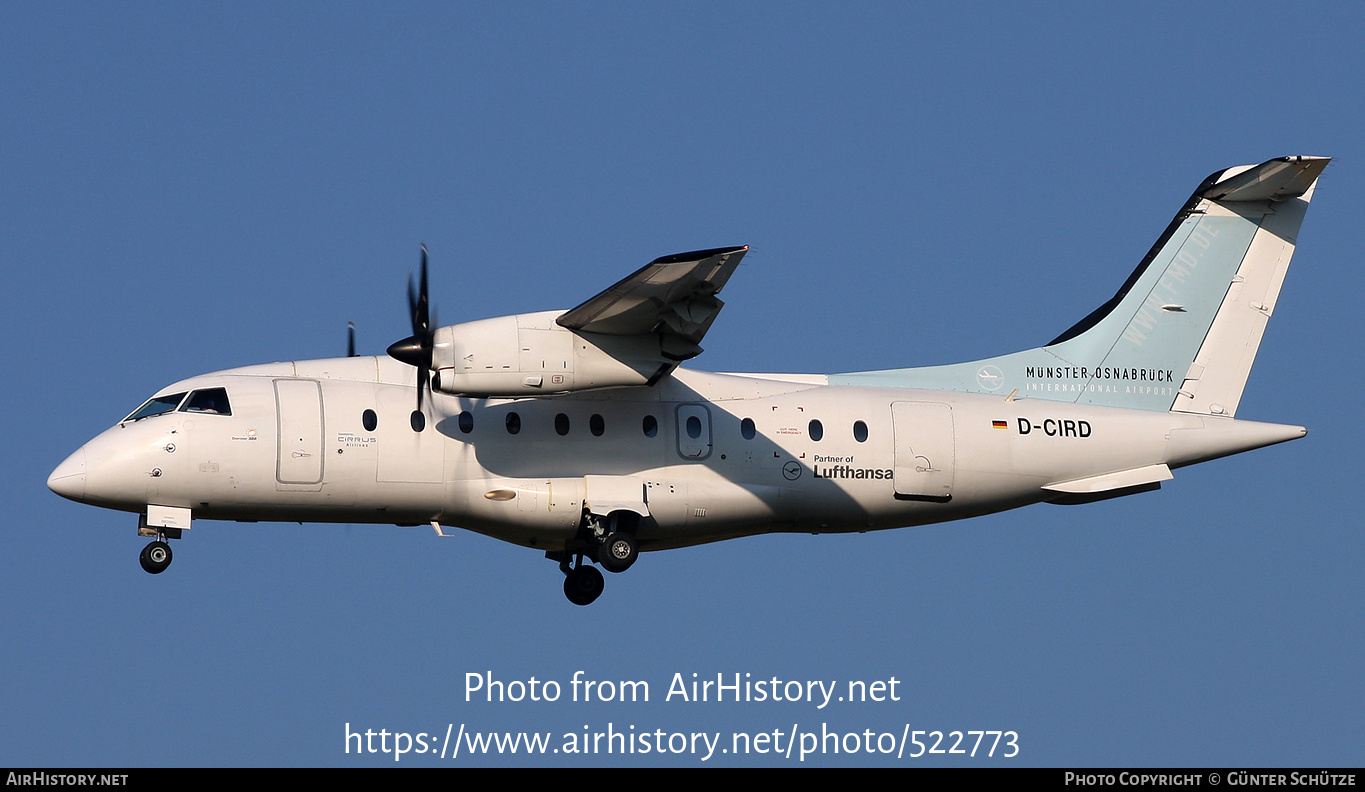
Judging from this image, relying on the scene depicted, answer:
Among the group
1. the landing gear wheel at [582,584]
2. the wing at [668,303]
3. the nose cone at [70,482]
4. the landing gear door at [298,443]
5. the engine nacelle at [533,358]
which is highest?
the wing at [668,303]

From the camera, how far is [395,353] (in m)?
18.4

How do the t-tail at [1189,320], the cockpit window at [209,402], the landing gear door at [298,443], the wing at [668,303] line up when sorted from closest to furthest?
the wing at [668,303], the landing gear door at [298,443], the cockpit window at [209,402], the t-tail at [1189,320]

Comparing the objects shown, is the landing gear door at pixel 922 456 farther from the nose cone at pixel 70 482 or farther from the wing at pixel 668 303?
the nose cone at pixel 70 482

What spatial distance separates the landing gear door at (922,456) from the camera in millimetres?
20625

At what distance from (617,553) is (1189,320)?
9051 millimetres

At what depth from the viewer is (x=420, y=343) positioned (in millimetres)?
18312

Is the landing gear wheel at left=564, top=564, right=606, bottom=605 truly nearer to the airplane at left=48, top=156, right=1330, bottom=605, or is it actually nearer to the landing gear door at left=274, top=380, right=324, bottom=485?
the airplane at left=48, top=156, right=1330, bottom=605

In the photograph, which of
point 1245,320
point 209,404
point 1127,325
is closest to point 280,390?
point 209,404

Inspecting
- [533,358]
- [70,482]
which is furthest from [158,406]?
[533,358]

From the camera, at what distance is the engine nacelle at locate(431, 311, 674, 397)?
18141 mm

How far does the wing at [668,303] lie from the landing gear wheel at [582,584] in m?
3.41

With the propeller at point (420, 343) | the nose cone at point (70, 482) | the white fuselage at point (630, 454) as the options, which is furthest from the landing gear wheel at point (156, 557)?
the propeller at point (420, 343)

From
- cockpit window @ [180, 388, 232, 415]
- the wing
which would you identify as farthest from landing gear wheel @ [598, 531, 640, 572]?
cockpit window @ [180, 388, 232, 415]

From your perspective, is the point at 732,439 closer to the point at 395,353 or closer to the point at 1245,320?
the point at 395,353
